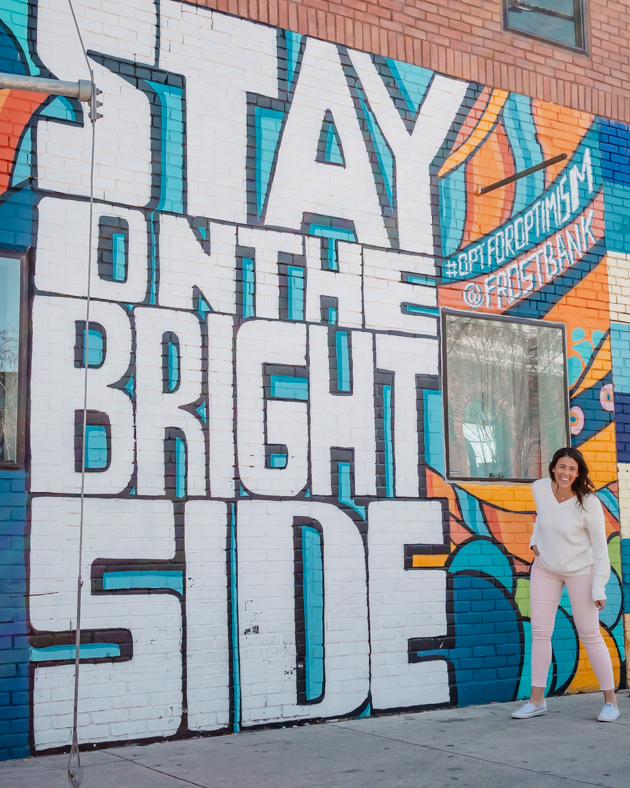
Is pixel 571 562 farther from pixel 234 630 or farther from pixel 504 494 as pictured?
pixel 234 630

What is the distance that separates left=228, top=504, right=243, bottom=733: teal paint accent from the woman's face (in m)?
2.12

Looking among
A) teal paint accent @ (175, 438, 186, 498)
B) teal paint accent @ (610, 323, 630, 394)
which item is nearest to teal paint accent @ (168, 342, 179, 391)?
teal paint accent @ (175, 438, 186, 498)

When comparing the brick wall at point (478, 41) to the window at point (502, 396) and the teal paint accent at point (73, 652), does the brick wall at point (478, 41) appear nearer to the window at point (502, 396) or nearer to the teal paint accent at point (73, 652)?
the window at point (502, 396)

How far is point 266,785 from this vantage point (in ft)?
15.0

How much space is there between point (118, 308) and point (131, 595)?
68.3 inches

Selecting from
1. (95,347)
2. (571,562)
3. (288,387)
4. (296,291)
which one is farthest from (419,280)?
(95,347)

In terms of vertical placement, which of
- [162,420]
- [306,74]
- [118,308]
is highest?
[306,74]

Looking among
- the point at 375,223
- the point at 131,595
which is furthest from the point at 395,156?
the point at 131,595

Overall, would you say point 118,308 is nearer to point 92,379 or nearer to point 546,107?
point 92,379

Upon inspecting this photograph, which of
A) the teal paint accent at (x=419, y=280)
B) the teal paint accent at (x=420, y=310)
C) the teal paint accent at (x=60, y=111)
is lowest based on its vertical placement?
the teal paint accent at (x=420, y=310)

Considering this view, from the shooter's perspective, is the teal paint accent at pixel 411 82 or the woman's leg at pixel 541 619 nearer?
the woman's leg at pixel 541 619

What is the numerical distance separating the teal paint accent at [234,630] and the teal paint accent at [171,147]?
2.01 meters

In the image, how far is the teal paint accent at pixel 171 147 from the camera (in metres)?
6.10

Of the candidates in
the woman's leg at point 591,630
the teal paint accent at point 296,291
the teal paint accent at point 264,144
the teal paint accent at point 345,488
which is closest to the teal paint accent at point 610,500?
the woman's leg at point 591,630
